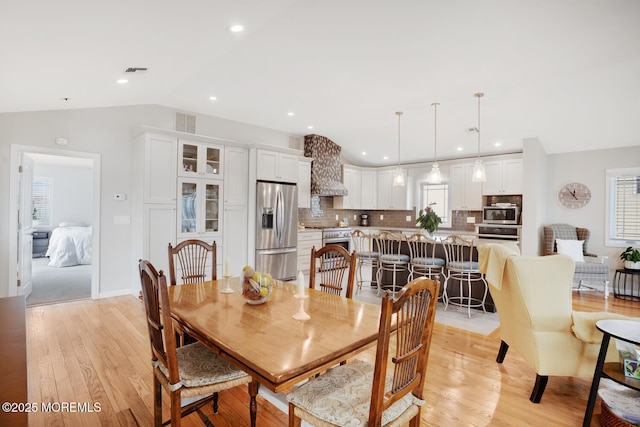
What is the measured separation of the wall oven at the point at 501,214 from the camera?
19.4ft

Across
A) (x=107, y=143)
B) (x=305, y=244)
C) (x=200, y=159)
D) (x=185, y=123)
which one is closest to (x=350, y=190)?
(x=305, y=244)

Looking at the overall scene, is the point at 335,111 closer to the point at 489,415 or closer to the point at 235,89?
the point at 235,89

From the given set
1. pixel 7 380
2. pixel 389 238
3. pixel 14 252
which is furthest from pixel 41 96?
pixel 389 238

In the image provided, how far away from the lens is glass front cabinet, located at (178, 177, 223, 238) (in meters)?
4.86

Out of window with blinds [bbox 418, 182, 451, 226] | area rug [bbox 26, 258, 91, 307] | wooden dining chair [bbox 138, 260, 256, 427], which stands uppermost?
window with blinds [bbox 418, 182, 451, 226]

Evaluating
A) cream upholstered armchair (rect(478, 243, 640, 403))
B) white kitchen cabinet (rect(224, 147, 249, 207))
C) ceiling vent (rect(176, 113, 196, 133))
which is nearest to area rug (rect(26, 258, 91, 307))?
white kitchen cabinet (rect(224, 147, 249, 207))

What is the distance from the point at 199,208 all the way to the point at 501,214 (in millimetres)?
5429

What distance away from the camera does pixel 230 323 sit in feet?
5.37

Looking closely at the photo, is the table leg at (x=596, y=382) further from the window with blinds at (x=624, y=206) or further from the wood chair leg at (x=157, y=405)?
the window with blinds at (x=624, y=206)

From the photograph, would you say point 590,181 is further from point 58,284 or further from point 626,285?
point 58,284

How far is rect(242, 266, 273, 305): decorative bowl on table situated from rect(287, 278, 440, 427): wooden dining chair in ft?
1.93

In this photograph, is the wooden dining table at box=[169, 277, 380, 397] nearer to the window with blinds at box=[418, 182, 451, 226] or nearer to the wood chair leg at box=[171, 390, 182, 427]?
the wood chair leg at box=[171, 390, 182, 427]

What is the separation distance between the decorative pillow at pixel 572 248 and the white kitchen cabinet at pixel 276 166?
4.68 meters

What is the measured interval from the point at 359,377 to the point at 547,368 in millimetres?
1480
